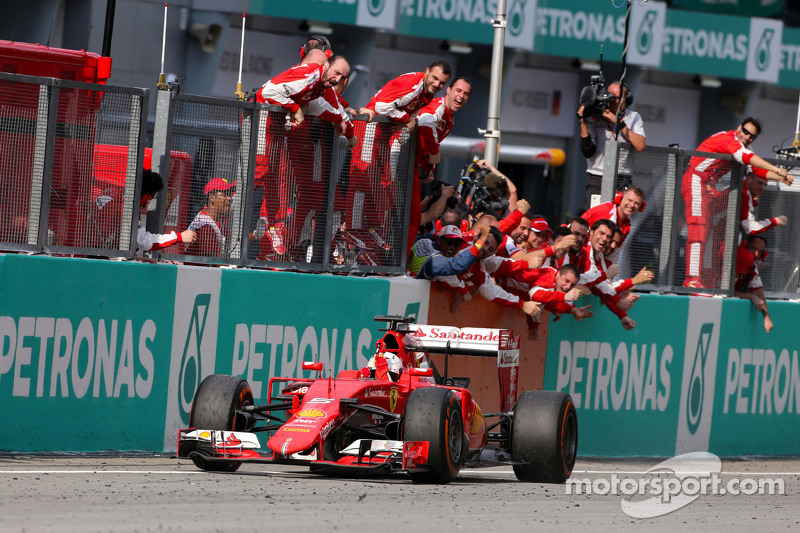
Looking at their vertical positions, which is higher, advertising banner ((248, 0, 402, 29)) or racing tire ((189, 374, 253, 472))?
advertising banner ((248, 0, 402, 29))

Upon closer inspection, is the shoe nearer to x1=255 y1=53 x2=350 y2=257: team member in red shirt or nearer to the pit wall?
x1=255 y1=53 x2=350 y2=257: team member in red shirt

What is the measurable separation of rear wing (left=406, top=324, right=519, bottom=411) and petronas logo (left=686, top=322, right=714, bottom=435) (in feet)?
12.3

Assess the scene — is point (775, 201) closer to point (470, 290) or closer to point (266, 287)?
point (470, 290)

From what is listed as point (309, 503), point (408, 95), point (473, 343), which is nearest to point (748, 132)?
point (408, 95)

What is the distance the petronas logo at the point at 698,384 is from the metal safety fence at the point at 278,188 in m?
3.50

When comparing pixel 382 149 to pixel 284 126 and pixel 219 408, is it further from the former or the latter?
pixel 219 408

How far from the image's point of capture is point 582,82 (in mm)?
29391

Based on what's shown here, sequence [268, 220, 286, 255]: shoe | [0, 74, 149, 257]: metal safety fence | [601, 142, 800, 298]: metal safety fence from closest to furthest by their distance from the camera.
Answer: [0, 74, 149, 257]: metal safety fence
[268, 220, 286, 255]: shoe
[601, 142, 800, 298]: metal safety fence

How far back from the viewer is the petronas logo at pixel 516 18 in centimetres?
2683

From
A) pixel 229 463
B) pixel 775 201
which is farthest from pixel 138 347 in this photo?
pixel 775 201

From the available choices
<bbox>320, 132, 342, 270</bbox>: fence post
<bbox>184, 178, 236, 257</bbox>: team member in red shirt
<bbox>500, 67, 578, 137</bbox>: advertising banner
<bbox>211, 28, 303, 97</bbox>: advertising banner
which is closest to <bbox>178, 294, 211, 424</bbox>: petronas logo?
<bbox>184, 178, 236, 257</bbox>: team member in red shirt

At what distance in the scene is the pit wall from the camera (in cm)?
1036

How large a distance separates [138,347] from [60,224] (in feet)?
3.61

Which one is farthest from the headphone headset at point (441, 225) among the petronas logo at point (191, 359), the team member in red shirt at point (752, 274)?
the team member in red shirt at point (752, 274)
